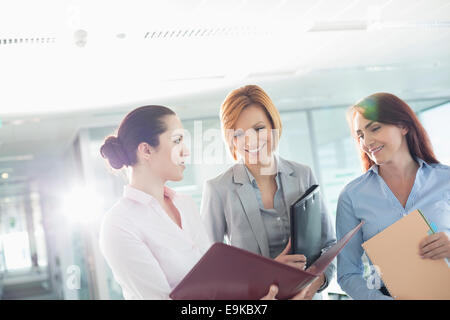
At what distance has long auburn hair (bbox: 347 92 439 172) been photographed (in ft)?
5.36

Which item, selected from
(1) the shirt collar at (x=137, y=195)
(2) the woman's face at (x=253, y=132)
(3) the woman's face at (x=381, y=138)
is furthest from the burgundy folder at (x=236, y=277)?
(3) the woman's face at (x=381, y=138)

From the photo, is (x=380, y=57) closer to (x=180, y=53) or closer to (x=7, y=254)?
(x=180, y=53)

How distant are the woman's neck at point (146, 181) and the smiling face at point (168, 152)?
0.02 meters

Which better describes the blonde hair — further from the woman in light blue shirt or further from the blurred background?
the woman in light blue shirt

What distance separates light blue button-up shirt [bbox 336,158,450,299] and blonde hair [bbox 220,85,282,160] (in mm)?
377

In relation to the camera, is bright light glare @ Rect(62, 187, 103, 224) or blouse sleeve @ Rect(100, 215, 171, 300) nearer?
blouse sleeve @ Rect(100, 215, 171, 300)

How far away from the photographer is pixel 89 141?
503cm

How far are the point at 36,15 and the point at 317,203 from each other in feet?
6.62

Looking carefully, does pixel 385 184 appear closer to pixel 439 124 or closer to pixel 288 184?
pixel 288 184

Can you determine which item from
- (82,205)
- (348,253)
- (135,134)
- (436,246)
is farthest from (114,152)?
(82,205)

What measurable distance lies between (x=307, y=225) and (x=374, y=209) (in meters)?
0.34

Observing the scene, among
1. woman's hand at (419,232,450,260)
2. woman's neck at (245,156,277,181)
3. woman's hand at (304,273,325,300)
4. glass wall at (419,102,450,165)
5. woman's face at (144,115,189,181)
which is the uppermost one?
glass wall at (419,102,450,165)

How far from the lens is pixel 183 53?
11.9ft

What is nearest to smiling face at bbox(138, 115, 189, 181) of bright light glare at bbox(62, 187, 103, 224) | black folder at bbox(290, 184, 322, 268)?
black folder at bbox(290, 184, 322, 268)
